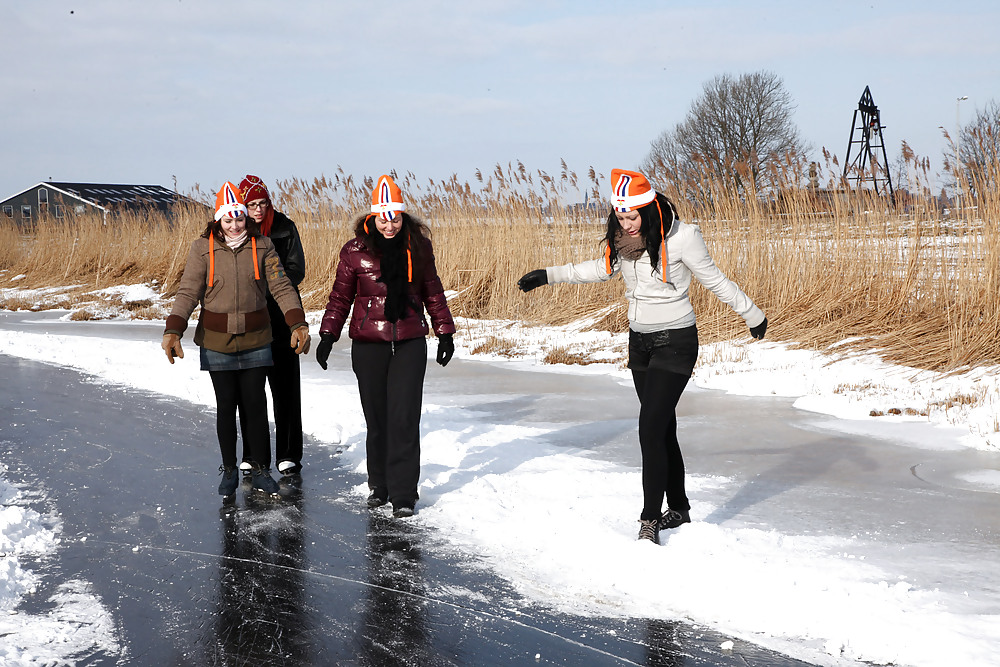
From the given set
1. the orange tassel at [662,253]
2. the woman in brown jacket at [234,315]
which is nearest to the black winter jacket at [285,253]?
the woman in brown jacket at [234,315]

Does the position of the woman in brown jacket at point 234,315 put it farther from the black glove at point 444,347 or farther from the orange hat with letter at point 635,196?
the orange hat with letter at point 635,196

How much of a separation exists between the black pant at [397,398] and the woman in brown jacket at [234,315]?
51cm

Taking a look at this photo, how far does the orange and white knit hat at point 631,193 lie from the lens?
4.51m

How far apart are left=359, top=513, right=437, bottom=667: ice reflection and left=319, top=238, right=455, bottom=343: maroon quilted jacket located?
1.06 meters

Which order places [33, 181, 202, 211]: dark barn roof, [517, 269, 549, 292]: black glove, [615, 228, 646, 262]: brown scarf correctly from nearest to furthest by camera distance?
[615, 228, 646, 262]: brown scarf
[517, 269, 549, 292]: black glove
[33, 181, 202, 211]: dark barn roof

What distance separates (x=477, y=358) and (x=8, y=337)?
7.84m

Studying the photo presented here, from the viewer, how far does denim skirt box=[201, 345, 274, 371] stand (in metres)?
5.69

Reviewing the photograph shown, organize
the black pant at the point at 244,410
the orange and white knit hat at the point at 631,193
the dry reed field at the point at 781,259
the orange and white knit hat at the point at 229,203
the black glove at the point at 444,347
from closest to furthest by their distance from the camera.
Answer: the orange and white knit hat at the point at 631,193
the black glove at the point at 444,347
the orange and white knit hat at the point at 229,203
the black pant at the point at 244,410
the dry reed field at the point at 781,259

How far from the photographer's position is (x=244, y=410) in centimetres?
585

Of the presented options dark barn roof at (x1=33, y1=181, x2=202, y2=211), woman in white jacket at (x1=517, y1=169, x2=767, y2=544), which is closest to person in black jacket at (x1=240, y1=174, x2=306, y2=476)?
woman in white jacket at (x1=517, y1=169, x2=767, y2=544)

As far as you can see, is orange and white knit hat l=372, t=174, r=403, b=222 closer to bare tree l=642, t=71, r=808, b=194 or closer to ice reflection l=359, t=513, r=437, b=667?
ice reflection l=359, t=513, r=437, b=667

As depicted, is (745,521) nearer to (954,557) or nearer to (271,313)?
(954,557)

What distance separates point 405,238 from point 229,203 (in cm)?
110

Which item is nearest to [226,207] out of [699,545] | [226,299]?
[226,299]
